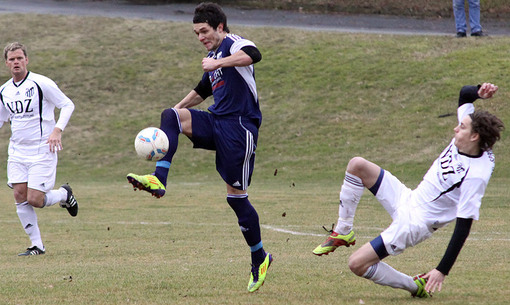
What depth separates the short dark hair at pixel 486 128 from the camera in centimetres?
617

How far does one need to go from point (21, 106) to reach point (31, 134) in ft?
1.22

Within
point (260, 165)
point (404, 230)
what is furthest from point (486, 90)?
point (260, 165)

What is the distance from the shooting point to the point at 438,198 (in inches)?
254

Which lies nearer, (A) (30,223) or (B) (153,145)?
(B) (153,145)

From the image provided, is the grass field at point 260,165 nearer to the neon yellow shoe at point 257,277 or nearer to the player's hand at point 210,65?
the neon yellow shoe at point 257,277

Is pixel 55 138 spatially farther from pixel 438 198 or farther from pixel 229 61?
pixel 438 198

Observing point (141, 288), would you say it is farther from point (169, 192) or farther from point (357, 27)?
point (357, 27)

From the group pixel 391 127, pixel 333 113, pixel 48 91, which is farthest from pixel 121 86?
pixel 48 91

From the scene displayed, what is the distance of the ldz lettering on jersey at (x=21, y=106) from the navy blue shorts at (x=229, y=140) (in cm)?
367

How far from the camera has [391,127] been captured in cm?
2245

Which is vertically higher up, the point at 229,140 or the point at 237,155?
the point at 229,140

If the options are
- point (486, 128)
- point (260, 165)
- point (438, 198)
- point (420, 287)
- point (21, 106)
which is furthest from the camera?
point (260, 165)

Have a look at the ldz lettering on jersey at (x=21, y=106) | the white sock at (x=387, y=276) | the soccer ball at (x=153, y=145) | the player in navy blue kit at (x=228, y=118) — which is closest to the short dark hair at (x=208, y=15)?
the player in navy blue kit at (x=228, y=118)

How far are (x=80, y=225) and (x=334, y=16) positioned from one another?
1916 cm
